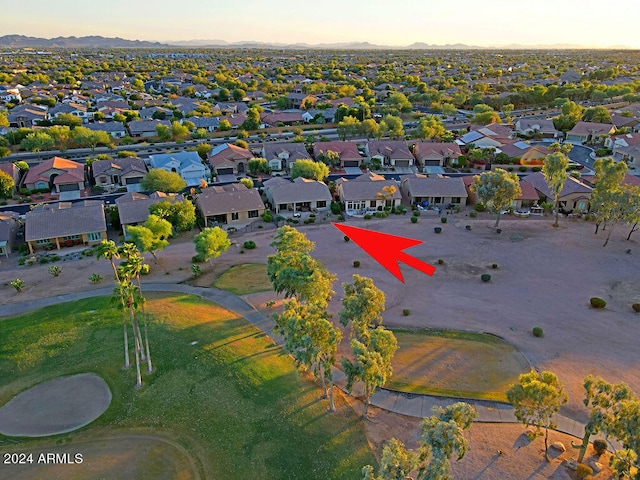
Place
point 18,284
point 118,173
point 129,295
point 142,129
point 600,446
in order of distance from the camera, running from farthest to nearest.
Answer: point 142,129 < point 118,173 < point 18,284 < point 129,295 < point 600,446

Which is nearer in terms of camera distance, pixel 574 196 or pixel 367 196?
pixel 574 196

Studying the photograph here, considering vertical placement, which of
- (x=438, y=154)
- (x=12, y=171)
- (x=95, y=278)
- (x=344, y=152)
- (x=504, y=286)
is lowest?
(x=95, y=278)

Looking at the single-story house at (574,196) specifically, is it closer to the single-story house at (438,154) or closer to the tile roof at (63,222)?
the single-story house at (438,154)

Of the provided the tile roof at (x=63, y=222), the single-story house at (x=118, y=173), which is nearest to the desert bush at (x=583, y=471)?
the tile roof at (x=63, y=222)

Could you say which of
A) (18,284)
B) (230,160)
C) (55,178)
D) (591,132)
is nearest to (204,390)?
(18,284)

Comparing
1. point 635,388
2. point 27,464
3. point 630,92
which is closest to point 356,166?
point 635,388

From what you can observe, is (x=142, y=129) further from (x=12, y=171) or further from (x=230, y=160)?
(x=230, y=160)
